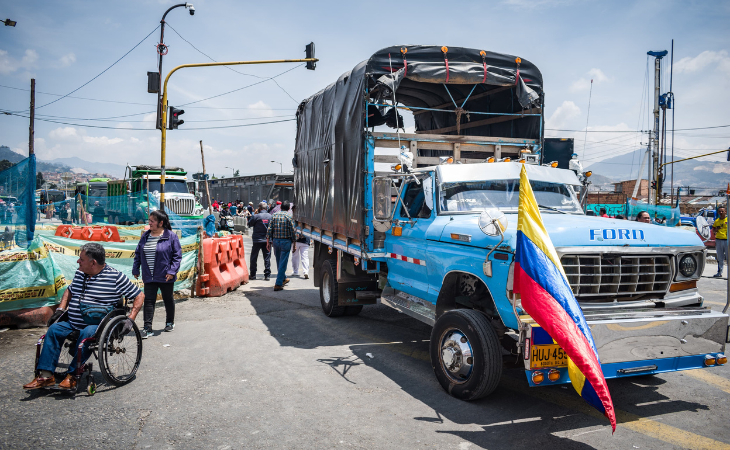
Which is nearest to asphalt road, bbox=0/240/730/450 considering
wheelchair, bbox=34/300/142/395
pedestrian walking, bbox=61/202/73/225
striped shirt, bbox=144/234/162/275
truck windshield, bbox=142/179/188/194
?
wheelchair, bbox=34/300/142/395

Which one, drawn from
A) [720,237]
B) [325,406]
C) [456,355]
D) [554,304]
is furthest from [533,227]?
[720,237]

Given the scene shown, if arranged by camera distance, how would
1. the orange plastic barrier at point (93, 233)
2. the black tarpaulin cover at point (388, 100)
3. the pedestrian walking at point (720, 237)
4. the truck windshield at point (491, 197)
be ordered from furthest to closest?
the pedestrian walking at point (720, 237) < the orange plastic barrier at point (93, 233) < the black tarpaulin cover at point (388, 100) < the truck windshield at point (491, 197)

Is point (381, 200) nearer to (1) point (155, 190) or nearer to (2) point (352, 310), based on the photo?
(2) point (352, 310)

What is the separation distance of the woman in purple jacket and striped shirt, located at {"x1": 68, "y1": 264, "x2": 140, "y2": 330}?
175 centimetres

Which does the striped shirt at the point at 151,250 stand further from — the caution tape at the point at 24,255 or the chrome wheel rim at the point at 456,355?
the chrome wheel rim at the point at 456,355

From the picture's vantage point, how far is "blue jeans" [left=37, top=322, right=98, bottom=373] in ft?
15.9

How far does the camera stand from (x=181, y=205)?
90.9ft

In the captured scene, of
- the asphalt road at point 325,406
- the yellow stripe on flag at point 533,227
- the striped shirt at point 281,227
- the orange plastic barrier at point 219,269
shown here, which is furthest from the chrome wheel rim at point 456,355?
the striped shirt at point 281,227

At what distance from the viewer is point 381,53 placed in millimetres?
6977

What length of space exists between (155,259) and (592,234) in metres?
5.66

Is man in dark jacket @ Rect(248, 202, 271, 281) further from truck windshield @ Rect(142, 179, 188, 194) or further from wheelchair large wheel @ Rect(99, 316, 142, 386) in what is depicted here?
truck windshield @ Rect(142, 179, 188, 194)

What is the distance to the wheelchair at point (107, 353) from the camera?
16.0 ft

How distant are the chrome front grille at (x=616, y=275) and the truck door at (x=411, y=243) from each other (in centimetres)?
180

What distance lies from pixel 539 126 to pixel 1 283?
8.34 metres
